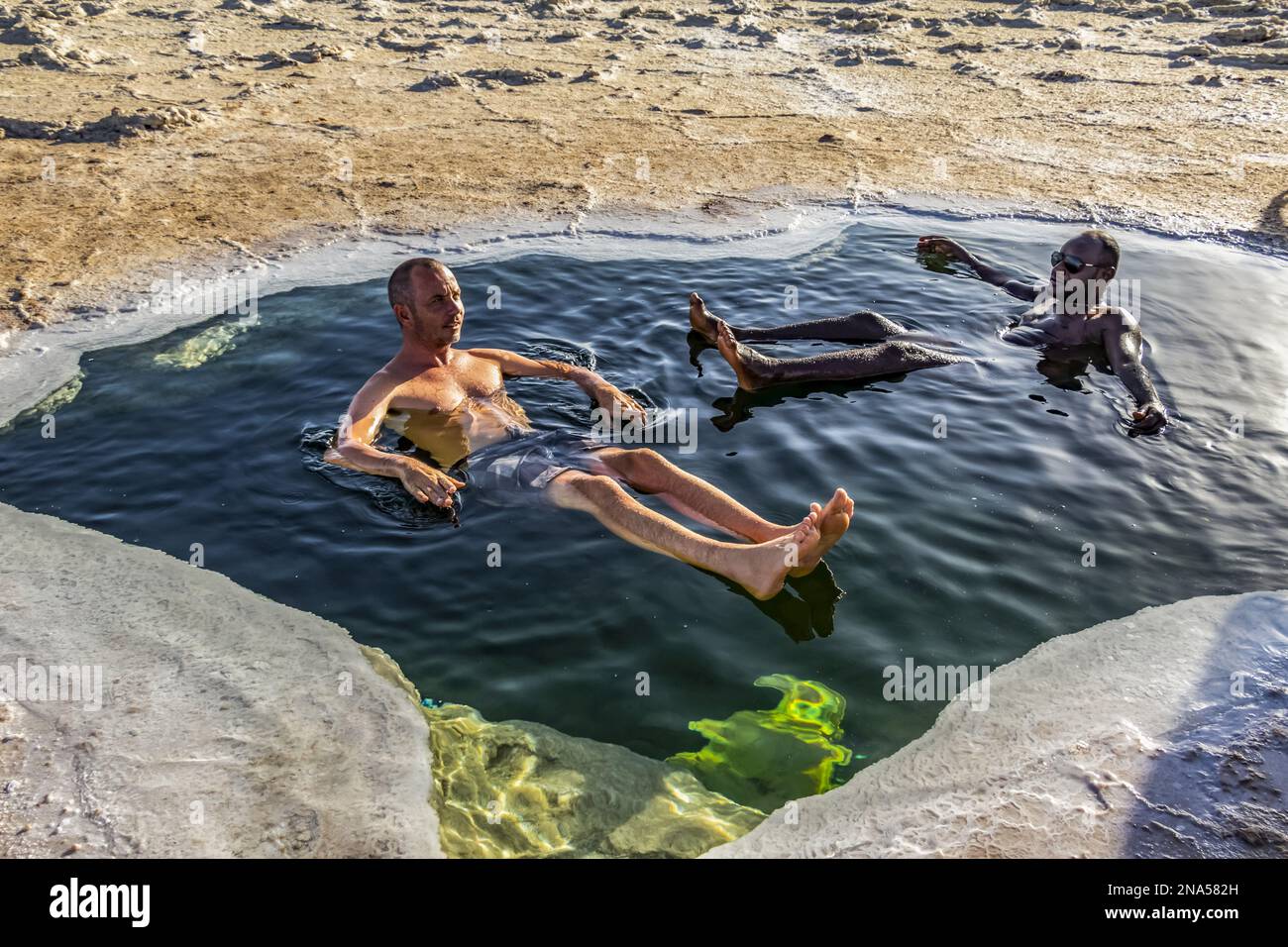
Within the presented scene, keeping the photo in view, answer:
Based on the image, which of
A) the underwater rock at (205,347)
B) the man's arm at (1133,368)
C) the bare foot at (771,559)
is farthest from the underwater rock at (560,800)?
the underwater rock at (205,347)

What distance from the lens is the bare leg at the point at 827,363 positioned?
19.3 ft

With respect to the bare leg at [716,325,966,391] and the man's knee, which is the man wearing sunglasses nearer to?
the bare leg at [716,325,966,391]

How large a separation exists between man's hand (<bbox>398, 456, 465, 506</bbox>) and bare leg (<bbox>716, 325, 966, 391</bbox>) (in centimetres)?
204

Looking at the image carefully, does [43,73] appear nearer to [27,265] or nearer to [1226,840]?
[27,265]

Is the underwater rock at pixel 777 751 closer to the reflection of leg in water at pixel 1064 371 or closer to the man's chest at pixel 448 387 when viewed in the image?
the man's chest at pixel 448 387

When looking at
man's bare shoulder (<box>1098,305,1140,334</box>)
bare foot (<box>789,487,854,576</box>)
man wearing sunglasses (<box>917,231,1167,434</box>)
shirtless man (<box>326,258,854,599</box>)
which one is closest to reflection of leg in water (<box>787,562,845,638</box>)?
shirtless man (<box>326,258,854,599</box>)

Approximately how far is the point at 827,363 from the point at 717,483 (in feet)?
4.81

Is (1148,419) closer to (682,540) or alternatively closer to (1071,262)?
(1071,262)

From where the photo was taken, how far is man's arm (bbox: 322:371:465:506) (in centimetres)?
454

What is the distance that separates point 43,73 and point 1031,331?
12.8 meters

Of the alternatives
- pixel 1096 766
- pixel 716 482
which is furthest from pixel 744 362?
pixel 1096 766

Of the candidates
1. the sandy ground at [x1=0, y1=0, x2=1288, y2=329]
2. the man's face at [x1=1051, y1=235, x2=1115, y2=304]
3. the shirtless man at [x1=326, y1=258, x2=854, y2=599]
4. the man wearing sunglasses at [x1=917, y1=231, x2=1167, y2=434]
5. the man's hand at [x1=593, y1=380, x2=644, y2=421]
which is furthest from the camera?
the sandy ground at [x1=0, y1=0, x2=1288, y2=329]

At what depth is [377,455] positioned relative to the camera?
15.5 ft

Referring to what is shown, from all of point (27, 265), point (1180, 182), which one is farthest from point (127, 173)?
Result: point (1180, 182)
